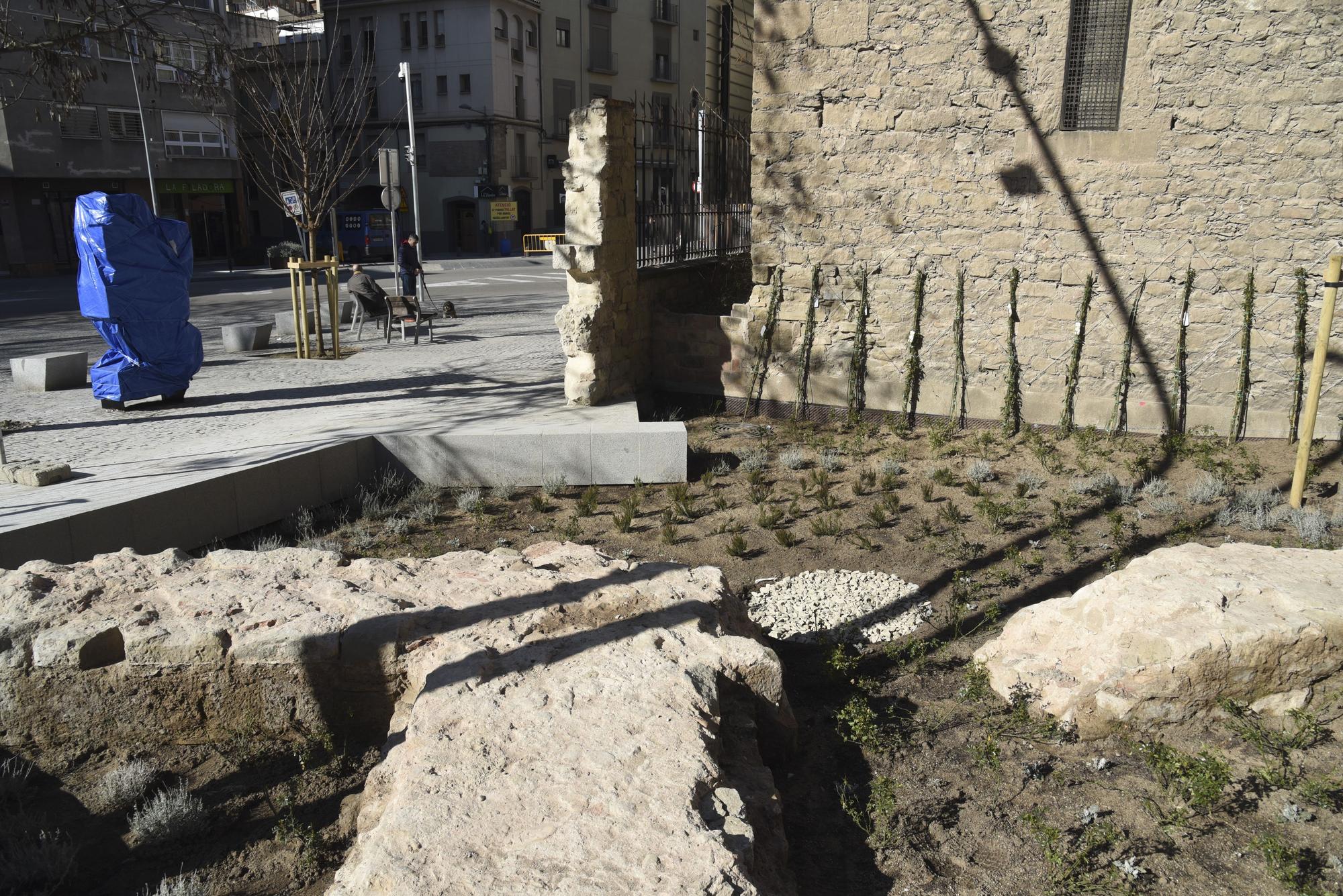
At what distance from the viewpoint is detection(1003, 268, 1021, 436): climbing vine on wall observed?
8477 millimetres

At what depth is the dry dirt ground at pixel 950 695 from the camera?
351cm

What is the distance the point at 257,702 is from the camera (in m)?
4.10

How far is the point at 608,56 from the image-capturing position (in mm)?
42688

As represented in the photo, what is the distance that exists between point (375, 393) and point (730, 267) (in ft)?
15.6

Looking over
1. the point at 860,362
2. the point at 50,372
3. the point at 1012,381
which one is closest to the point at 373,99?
the point at 50,372

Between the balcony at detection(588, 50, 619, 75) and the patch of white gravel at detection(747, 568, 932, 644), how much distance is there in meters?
40.3

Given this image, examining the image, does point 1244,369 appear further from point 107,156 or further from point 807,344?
point 107,156

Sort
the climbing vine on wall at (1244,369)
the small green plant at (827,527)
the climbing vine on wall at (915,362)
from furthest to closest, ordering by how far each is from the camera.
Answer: the climbing vine on wall at (915,362), the climbing vine on wall at (1244,369), the small green plant at (827,527)

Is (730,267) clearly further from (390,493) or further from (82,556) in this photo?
(82,556)

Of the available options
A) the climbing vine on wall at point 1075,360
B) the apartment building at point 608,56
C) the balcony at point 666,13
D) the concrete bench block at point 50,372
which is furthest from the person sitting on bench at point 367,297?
the balcony at point 666,13

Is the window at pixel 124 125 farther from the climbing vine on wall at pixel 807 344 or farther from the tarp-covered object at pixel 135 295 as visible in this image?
the climbing vine on wall at pixel 807 344

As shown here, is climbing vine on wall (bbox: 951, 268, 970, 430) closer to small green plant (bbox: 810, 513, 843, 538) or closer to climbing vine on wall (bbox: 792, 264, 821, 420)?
climbing vine on wall (bbox: 792, 264, 821, 420)

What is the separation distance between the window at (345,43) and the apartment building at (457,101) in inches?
1.6

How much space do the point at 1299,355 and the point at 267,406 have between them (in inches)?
357
